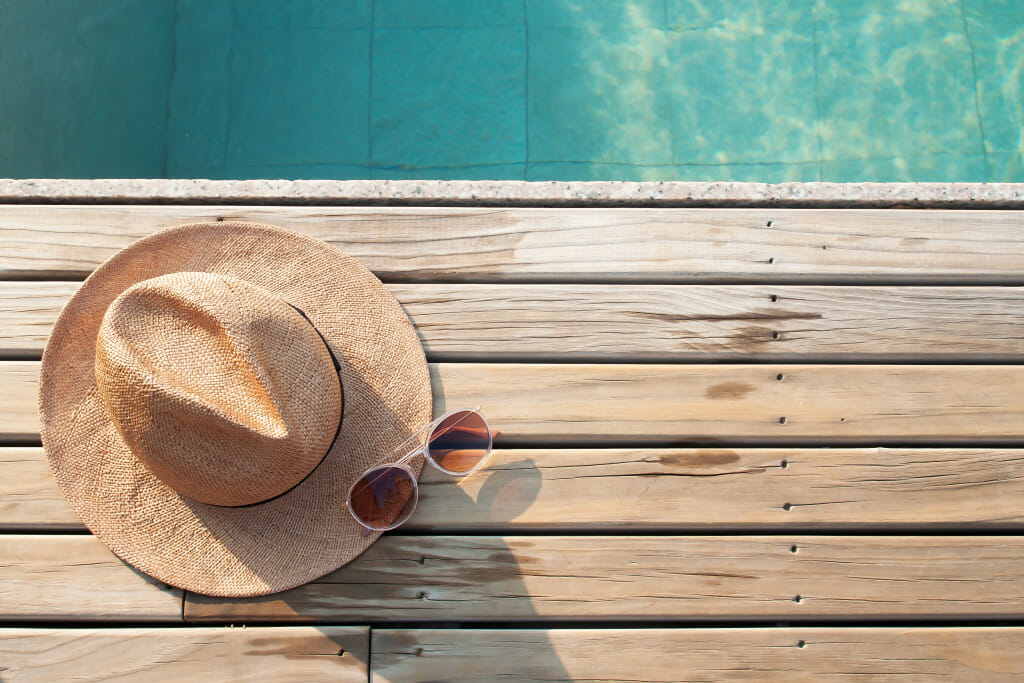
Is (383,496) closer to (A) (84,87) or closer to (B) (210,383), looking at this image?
(B) (210,383)

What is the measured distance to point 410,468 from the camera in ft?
5.12

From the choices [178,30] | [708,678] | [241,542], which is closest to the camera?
[241,542]

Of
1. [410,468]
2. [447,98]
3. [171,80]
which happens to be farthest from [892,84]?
[171,80]

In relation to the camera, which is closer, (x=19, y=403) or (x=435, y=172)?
(x=19, y=403)

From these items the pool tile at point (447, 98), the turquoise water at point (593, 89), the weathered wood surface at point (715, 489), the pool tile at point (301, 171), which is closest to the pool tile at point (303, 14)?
the turquoise water at point (593, 89)

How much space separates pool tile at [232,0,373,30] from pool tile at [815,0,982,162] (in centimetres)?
255

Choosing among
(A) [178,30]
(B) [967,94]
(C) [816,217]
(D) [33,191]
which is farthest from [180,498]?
(B) [967,94]

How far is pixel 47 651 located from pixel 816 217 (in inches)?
81.0

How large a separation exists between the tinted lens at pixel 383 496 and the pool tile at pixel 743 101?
2.90m

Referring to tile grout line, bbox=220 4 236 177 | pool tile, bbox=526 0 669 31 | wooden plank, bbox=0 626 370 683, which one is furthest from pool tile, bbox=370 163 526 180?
wooden plank, bbox=0 626 370 683

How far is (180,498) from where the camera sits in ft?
4.93

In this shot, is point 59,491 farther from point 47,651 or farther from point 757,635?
point 757,635

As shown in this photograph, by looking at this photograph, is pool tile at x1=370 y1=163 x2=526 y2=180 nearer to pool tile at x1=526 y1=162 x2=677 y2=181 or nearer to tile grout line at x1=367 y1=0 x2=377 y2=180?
tile grout line at x1=367 y1=0 x2=377 y2=180

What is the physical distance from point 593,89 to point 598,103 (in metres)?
0.09
